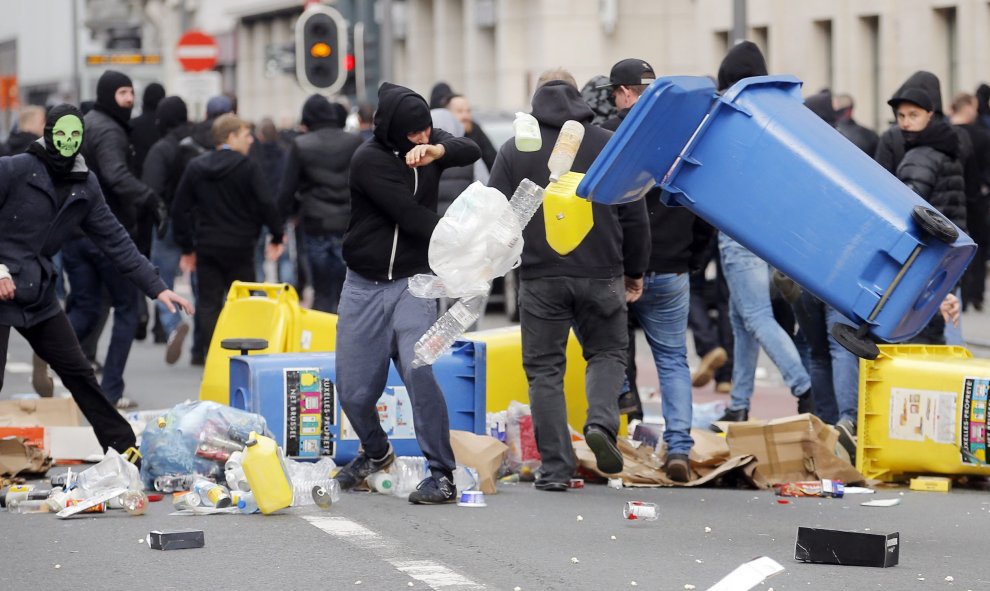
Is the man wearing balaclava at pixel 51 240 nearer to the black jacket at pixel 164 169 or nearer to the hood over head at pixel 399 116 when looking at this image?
the hood over head at pixel 399 116

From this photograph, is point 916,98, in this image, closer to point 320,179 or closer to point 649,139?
point 649,139

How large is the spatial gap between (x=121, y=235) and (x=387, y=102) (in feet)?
5.61

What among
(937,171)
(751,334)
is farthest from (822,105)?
(937,171)

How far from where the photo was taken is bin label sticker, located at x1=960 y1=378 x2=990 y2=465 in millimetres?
9266

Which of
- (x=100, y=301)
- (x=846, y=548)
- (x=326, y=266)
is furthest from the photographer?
(x=326, y=266)

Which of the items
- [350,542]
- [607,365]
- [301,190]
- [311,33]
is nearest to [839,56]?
[311,33]

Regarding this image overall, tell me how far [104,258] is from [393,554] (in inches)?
224

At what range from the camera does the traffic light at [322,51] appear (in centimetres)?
2117

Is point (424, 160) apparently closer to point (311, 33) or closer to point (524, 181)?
point (524, 181)

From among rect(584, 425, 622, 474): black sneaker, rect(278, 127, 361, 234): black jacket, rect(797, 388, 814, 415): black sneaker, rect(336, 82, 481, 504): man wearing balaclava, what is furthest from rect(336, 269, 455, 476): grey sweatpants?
rect(278, 127, 361, 234): black jacket

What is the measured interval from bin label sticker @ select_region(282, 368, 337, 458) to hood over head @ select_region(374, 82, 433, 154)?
4.66ft

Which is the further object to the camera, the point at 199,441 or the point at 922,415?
the point at 922,415

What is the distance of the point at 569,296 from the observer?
371 inches

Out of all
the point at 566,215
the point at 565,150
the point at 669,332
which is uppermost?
the point at 565,150
